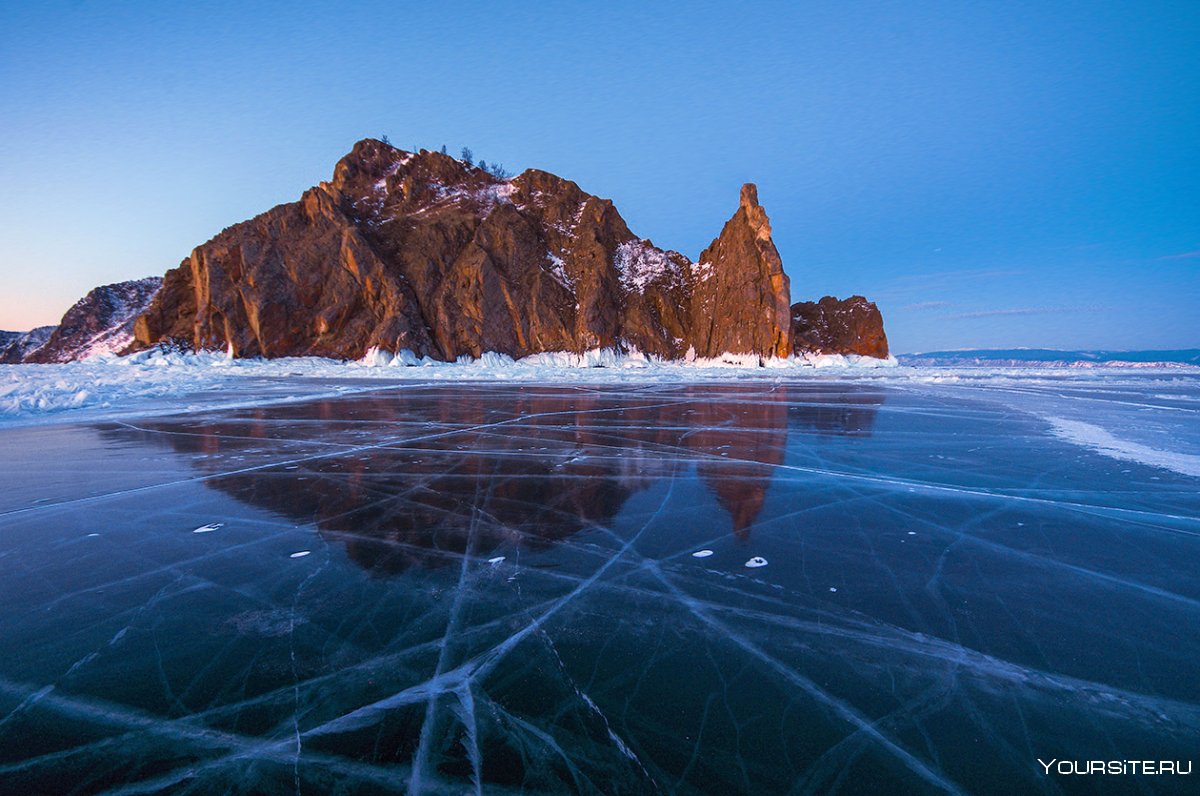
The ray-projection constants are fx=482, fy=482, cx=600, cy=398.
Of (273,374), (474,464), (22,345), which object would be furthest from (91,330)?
(474,464)

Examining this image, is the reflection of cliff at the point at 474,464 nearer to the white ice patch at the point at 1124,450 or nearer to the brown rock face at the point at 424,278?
the white ice patch at the point at 1124,450

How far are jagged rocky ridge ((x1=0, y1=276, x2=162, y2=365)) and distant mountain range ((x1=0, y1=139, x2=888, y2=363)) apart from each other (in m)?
0.26

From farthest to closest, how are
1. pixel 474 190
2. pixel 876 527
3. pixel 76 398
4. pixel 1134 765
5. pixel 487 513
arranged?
pixel 474 190 → pixel 76 398 → pixel 487 513 → pixel 876 527 → pixel 1134 765

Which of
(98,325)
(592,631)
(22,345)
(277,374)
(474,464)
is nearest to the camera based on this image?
(592,631)

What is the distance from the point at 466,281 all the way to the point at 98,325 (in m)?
50.5

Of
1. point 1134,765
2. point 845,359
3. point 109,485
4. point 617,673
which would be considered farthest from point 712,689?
point 845,359

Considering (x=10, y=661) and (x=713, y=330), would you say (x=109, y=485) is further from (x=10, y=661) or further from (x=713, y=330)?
(x=713, y=330)

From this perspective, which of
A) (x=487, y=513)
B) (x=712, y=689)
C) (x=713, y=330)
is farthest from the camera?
(x=713, y=330)

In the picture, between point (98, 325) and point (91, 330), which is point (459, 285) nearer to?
point (98, 325)

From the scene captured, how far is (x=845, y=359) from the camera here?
58719 mm

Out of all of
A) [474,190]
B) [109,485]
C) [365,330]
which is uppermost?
[474,190]

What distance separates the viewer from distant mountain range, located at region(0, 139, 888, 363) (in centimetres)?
4941

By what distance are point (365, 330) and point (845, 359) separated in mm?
54938

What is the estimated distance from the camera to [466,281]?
52375 mm
